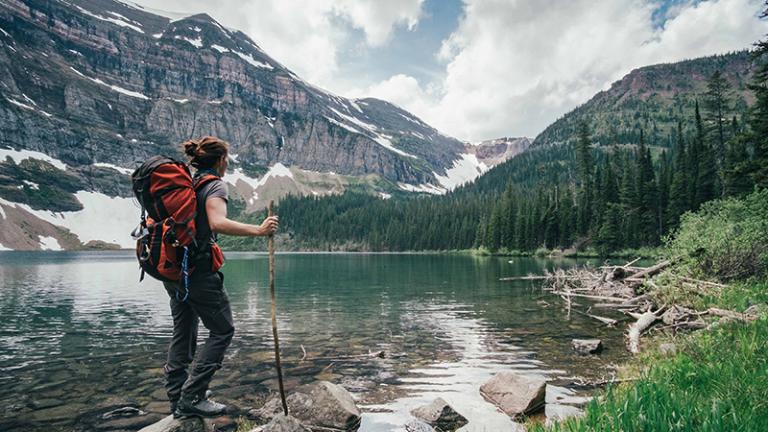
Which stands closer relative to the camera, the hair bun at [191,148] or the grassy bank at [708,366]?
the grassy bank at [708,366]

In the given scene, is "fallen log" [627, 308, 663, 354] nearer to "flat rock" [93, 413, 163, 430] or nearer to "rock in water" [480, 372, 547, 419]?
"rock in water" [480, 372, 547, 419]

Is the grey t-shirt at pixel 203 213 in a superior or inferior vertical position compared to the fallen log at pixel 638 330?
superior

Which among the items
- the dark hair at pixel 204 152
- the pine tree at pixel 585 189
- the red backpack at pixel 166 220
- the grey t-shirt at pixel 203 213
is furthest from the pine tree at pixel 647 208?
the red backpack at pixel 166 220

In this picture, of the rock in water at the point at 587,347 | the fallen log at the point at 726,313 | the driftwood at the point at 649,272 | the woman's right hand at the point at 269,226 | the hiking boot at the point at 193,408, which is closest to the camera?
the woman's right hand at the point at 269,226

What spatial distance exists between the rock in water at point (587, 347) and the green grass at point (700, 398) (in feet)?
16.8

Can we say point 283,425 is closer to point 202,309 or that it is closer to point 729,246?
point 202,309

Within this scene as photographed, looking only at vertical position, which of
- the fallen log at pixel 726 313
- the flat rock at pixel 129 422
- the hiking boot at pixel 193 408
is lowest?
the flat rock at pixel 129 422

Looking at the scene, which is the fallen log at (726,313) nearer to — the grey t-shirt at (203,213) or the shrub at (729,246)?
the shrub at (729,246)

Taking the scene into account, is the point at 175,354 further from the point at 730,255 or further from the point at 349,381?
the point at 730,255

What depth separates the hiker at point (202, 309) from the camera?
6.32m

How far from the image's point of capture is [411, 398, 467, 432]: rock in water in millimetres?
8234

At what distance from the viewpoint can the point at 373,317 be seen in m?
22.9

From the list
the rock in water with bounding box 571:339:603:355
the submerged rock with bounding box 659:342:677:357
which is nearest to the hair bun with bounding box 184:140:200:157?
the submerged rock with bounding box 659:342:677:357

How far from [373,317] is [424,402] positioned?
1339 centimetres
